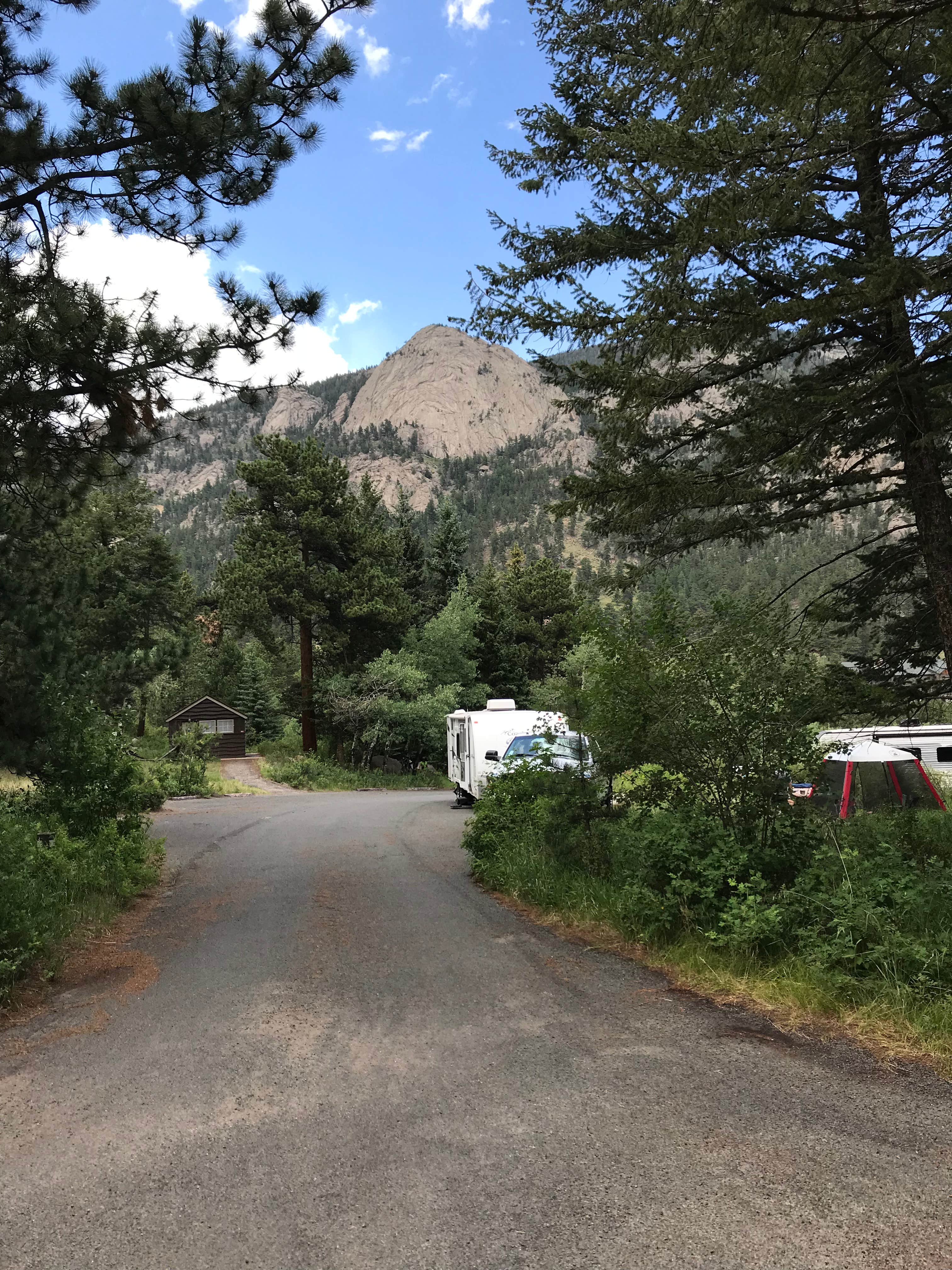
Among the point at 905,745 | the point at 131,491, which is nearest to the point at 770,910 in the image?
the point at 905,745

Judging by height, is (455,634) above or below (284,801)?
above

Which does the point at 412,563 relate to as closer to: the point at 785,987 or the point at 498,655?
the point at 498,655

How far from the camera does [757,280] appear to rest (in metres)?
6.60

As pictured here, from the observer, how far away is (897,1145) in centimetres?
318

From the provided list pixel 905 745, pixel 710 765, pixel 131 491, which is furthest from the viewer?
pixel 131 491

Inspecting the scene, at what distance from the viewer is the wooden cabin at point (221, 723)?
43.5m

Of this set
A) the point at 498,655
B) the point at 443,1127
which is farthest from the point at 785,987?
the point at 498,655

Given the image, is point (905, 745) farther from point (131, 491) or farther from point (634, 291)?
point (131, 491)

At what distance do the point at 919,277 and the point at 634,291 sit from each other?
6.34 ft

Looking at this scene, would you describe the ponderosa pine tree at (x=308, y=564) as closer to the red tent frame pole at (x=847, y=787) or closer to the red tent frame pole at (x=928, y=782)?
the red tent frame pole at (x=928, y=782)

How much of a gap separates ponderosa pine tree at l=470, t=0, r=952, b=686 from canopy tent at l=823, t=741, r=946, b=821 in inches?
156

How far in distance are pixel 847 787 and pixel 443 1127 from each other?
9827mm

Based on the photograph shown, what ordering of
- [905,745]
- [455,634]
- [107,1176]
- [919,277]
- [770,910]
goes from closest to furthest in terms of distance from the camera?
[107,1176] < [770,910] < [919,277] < [905,745] < [455,634]

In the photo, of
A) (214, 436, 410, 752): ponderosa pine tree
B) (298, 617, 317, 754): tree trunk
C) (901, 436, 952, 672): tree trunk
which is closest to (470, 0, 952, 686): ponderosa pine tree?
(901, 436, 952, 672): tree trunk
